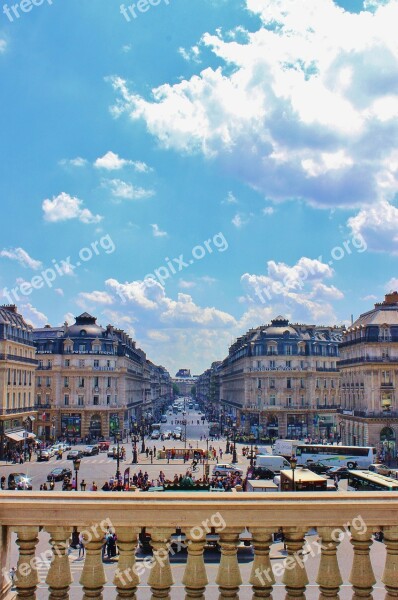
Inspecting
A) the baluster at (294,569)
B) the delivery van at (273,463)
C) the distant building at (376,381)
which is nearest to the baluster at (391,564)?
the baluster at (294,569)

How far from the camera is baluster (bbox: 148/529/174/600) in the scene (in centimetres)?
660

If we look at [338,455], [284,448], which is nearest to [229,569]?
[338,455]

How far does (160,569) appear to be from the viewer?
21.7 feet

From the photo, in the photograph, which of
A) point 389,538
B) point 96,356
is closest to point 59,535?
point 389,538

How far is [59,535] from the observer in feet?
21.8

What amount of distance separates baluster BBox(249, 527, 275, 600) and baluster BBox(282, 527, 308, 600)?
19 cm

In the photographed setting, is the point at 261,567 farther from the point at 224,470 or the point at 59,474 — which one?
the point at 224,470

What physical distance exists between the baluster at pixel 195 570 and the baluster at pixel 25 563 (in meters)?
1.64

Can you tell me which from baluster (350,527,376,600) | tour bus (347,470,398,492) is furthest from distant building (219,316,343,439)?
baluster (350,527,376,600)

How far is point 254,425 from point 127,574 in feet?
270

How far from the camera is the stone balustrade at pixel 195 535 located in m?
6.62

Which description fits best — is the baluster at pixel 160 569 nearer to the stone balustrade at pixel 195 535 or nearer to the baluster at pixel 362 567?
the stone balustrade at pixel 195 535

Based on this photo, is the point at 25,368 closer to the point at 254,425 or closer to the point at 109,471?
the point at 109,471

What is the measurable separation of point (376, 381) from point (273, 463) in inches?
612
